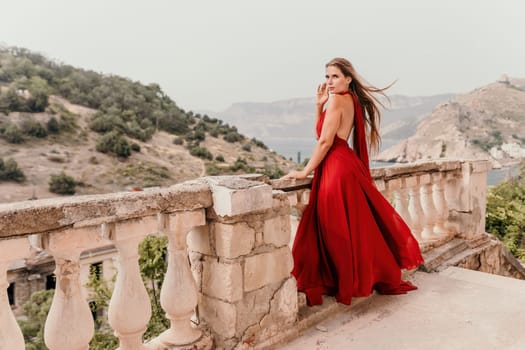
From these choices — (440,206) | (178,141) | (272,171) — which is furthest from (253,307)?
(178,141)

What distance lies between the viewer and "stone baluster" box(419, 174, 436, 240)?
4.52 meters

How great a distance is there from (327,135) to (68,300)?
200cm

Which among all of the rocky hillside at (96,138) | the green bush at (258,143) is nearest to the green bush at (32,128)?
the rocky hillside at (96,138)

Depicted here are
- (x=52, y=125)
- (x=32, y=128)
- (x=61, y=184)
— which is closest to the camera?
(x=61, y=184)

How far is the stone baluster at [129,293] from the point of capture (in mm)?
2004

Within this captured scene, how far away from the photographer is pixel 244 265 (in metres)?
2.38

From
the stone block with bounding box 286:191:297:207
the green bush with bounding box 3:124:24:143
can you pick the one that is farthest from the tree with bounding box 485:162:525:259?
the green bush with bounding box 3:124:24:143

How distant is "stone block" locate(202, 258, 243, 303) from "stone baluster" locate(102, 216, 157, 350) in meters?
0.43

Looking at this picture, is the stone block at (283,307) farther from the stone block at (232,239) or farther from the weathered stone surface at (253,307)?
the stone block at (232,239)

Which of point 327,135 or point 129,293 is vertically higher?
point 327,135

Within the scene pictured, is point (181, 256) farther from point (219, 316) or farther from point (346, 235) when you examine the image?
point (346, 235)

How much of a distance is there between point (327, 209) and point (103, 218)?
1.65 metres

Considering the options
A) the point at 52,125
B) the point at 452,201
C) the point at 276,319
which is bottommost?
the point at 276,319

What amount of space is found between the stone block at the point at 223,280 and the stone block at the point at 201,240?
0.07m
